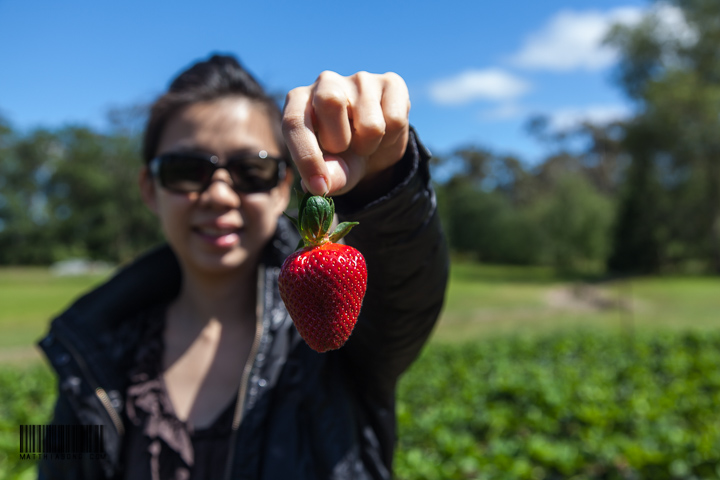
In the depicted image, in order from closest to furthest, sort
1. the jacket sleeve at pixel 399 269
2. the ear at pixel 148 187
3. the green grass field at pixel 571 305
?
the jacket sleeve at pixel 399 269, the ear at pixel 148 187, the green grass field at pixel 571 305

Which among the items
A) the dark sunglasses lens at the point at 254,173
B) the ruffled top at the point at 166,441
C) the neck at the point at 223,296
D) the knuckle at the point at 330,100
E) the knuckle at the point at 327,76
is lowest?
the ruffled top at the point at 166,441

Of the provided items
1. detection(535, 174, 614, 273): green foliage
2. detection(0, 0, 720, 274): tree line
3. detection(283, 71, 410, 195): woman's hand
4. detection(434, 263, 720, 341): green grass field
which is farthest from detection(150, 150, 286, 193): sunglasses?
detection(535, 174, 614, 273): green foliage

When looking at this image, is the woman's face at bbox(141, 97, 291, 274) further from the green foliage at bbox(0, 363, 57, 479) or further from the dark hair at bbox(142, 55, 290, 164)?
the green foliage at bbox(0, 363, 57, 479)

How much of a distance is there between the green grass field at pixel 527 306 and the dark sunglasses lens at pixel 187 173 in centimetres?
890

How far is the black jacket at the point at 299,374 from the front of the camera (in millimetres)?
1224

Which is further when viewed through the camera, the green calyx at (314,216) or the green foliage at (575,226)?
the green foliage at (575,226)

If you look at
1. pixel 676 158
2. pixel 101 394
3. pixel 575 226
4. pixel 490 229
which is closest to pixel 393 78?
pixel 101 394

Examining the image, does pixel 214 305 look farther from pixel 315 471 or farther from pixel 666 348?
pixel 666 348

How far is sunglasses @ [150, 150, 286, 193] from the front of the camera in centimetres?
148

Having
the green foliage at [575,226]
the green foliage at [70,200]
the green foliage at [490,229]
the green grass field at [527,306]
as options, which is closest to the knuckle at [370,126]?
the green grass field at [527,306]

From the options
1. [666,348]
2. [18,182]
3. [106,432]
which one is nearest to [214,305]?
[106,432]

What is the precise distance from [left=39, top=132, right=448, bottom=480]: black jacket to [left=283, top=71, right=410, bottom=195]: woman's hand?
0.29 m

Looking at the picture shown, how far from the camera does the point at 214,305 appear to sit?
5.71 ft

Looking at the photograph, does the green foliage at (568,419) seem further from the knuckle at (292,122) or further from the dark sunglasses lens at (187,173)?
the knuckle at (292,122)
